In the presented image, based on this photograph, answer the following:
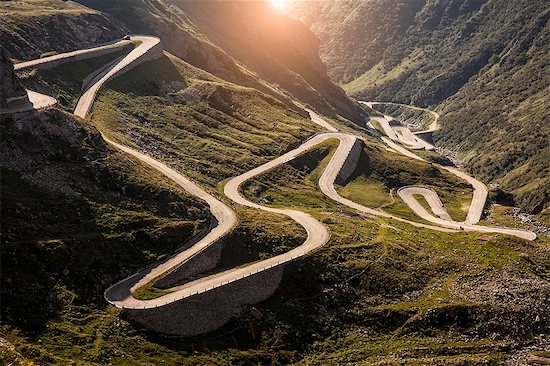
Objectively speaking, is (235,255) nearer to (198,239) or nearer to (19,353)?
(198,239)

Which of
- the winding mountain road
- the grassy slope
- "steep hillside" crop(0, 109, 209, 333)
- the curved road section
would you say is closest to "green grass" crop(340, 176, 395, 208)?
the winding mountain road

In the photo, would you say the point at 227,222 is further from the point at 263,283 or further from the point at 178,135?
the point at 178,135

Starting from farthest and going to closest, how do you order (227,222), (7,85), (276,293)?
(227,222) < (7,85) < (276,293)

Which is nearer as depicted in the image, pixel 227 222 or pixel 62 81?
pixel 227 222

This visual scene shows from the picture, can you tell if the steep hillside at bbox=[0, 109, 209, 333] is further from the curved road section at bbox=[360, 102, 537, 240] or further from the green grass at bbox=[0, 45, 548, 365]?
the curved road section at bbox=[360, 102, 537, 240]

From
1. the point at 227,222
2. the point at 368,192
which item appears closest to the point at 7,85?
the point at 227,222

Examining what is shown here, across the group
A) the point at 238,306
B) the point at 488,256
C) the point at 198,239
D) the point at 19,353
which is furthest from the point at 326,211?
the point at 19,353
